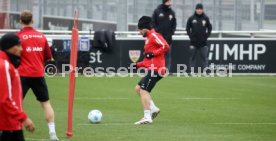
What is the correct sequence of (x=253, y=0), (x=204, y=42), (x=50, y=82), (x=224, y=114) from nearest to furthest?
(x=224, y=114) → (x=50, y=82) → (x=204, y=42) → (x=253, y=0)

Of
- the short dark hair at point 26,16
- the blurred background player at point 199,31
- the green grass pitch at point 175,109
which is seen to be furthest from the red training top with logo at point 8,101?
the blurred background player at point 199,31

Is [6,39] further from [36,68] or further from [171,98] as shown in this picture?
[171,98]

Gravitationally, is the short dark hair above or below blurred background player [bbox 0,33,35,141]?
above

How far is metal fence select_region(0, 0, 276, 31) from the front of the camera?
2862cm

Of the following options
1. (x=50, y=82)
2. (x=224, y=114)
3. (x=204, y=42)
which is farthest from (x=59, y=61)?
(x=224, y=114)

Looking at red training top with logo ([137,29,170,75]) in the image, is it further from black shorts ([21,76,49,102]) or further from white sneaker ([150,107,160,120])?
black shorts ([21,76,49,102])

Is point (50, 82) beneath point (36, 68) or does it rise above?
beneath

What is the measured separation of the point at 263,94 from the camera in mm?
21703

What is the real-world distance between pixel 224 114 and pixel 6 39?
30.1 ft

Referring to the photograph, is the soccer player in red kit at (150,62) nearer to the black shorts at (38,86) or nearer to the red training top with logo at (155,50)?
the red training top with logo at (155,50)

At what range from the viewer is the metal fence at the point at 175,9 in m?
28.6

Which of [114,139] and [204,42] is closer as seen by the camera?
[114,139]

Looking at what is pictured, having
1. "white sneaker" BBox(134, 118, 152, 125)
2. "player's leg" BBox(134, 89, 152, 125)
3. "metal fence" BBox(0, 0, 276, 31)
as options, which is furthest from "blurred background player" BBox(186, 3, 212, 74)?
"white sneaker" BBox(134, 118, 152, 125)

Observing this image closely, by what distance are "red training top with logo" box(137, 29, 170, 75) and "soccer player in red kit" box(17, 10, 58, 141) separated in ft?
9.83
